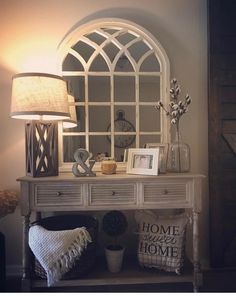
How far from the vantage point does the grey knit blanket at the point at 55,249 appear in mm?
1647

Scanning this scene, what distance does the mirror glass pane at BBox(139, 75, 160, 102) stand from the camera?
2.14m

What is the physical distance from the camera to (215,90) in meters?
2.09

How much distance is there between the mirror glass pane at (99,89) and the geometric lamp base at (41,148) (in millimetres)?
425

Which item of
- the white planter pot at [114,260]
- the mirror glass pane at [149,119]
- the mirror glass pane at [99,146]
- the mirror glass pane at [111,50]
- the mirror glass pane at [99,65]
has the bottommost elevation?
the white planter pot at [114,260]

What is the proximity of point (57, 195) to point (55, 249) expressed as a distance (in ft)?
1.10

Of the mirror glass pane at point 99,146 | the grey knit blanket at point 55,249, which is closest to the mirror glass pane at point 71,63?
the mirror glass pane at point 99,146

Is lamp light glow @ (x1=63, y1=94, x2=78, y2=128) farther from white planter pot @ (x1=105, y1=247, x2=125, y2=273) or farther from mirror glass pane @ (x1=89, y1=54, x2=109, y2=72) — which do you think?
white planter pot @ (x1=105, y1=247, x2=125, y2=273)

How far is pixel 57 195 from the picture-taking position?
5.63 feet

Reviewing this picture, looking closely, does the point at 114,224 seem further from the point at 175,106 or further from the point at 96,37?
the point at 96,37

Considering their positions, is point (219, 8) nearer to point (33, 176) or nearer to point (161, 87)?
point (161, 87)

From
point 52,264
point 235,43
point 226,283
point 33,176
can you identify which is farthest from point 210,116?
point 52,264

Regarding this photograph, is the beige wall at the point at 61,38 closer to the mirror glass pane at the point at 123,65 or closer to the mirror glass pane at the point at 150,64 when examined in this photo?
the mirror glass pane at the point at 150,64

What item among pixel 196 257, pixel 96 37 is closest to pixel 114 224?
pixel 196 257

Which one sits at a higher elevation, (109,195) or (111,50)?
(111,50)
